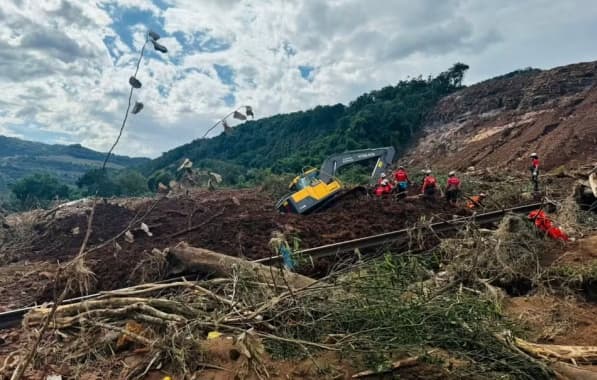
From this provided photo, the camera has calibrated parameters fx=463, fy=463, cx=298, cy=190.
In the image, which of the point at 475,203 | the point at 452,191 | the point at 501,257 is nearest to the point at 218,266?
the point at 501,257

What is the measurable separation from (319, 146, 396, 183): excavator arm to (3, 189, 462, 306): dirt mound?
1503mm

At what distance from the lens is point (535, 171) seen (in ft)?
44.3

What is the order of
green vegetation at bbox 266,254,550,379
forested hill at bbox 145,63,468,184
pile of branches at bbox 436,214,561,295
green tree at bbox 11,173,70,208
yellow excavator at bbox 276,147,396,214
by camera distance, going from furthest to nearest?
forested hill at bbox 145,63,468,184
green tree at bbox 11,173,70,208
yellow excavator at bbox 276,147,396,214
pile of branches at bbox 436,214,561,295
green vegetation at bbox 266,254,550,379

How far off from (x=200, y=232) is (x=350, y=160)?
20.6 feet

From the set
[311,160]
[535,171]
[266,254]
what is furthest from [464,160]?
[266,254]

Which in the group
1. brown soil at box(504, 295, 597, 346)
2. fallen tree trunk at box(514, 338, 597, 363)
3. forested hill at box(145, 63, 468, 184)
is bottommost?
brown soil at box(504, 295, 597, 346)

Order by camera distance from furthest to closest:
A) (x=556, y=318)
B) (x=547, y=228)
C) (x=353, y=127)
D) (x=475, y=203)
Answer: (x=353, y=127) < (x=475, y=203) < (x=547, y=228) < (x=556, y=318)

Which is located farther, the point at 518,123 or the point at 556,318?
the point at 518,123

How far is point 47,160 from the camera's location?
102 metres

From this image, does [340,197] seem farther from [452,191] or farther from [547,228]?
[547,228]

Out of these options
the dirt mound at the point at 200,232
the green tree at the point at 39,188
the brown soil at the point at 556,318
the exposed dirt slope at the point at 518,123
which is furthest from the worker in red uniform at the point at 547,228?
the green tree at the point at 39,188

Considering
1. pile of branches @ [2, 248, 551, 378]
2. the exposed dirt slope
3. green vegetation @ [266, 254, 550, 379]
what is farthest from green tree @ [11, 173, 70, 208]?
green vegetation @ [266, 254, 550, 379]

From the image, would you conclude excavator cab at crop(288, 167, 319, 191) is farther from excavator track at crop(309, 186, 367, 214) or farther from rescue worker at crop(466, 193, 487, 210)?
rescue worker at crop(466, 193, 487, 210)

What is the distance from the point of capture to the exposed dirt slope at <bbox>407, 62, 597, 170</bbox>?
21891 millimetres
